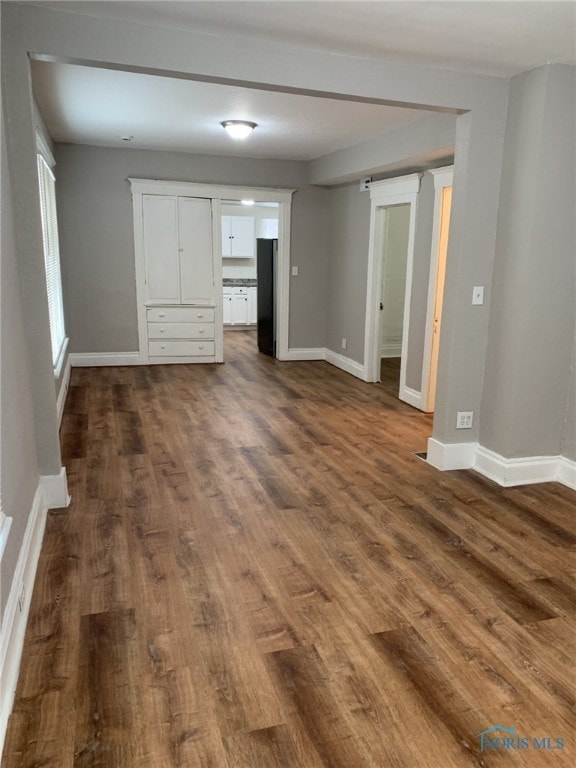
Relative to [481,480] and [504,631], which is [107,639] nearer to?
[504,631]

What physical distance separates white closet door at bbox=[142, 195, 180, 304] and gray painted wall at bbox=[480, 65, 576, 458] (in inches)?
171

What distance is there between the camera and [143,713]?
5.66ft

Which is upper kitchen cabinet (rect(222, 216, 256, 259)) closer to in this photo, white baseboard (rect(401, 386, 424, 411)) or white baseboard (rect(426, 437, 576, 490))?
white baseboard (rect(401, 386, 424, 411))

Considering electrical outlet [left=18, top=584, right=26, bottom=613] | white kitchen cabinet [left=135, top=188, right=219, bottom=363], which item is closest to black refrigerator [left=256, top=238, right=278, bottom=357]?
white kitchen cabinet [left=135, top=188, right=219, bottom=363]

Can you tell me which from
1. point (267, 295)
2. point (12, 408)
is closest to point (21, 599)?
point (12, 408)

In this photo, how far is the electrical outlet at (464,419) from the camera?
146 inches

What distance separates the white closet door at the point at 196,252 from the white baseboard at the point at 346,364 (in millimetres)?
1730

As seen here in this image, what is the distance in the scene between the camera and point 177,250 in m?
6.77

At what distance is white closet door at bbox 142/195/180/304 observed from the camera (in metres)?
6.57

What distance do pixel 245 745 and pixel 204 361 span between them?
230 inches

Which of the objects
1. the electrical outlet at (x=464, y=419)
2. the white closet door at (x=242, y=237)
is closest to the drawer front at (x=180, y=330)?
the white closet door at (x=242, y=237)

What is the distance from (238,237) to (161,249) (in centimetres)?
338

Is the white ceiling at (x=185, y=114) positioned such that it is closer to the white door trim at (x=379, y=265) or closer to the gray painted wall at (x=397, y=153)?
the gray painted wall at (x=397, y=153)

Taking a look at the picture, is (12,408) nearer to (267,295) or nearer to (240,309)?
(267,295)
